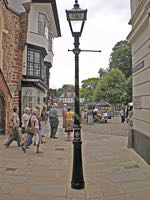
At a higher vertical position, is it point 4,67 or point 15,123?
point 4,67

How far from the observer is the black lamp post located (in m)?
7.05

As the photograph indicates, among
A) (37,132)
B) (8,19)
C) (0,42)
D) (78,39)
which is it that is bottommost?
(37,132)

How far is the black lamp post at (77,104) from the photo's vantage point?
23.1ft

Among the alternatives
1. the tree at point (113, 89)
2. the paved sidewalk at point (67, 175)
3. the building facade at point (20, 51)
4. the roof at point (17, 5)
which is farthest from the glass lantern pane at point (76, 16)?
the tree at point (113, 89)

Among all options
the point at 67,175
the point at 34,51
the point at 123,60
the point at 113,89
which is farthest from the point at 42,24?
the point at 123,60

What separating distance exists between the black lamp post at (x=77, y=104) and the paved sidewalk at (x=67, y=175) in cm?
24

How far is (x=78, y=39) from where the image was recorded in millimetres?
7363

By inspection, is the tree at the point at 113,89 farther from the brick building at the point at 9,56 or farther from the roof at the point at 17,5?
the brick building at the point at 9,56

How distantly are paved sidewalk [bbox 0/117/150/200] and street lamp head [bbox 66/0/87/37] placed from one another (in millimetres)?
3273

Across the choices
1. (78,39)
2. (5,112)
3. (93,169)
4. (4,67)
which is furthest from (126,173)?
(4,67)

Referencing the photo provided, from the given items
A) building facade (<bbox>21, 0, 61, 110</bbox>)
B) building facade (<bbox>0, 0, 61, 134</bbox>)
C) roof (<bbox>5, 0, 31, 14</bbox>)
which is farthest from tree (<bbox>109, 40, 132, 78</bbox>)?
roof (<bbox>5, 0, 31, 14</bbox>)

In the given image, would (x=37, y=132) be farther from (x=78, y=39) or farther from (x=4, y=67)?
(x=4, y=67)

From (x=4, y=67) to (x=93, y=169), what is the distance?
1153cm

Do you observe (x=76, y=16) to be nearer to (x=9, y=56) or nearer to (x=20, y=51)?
(x=9, y=56)
